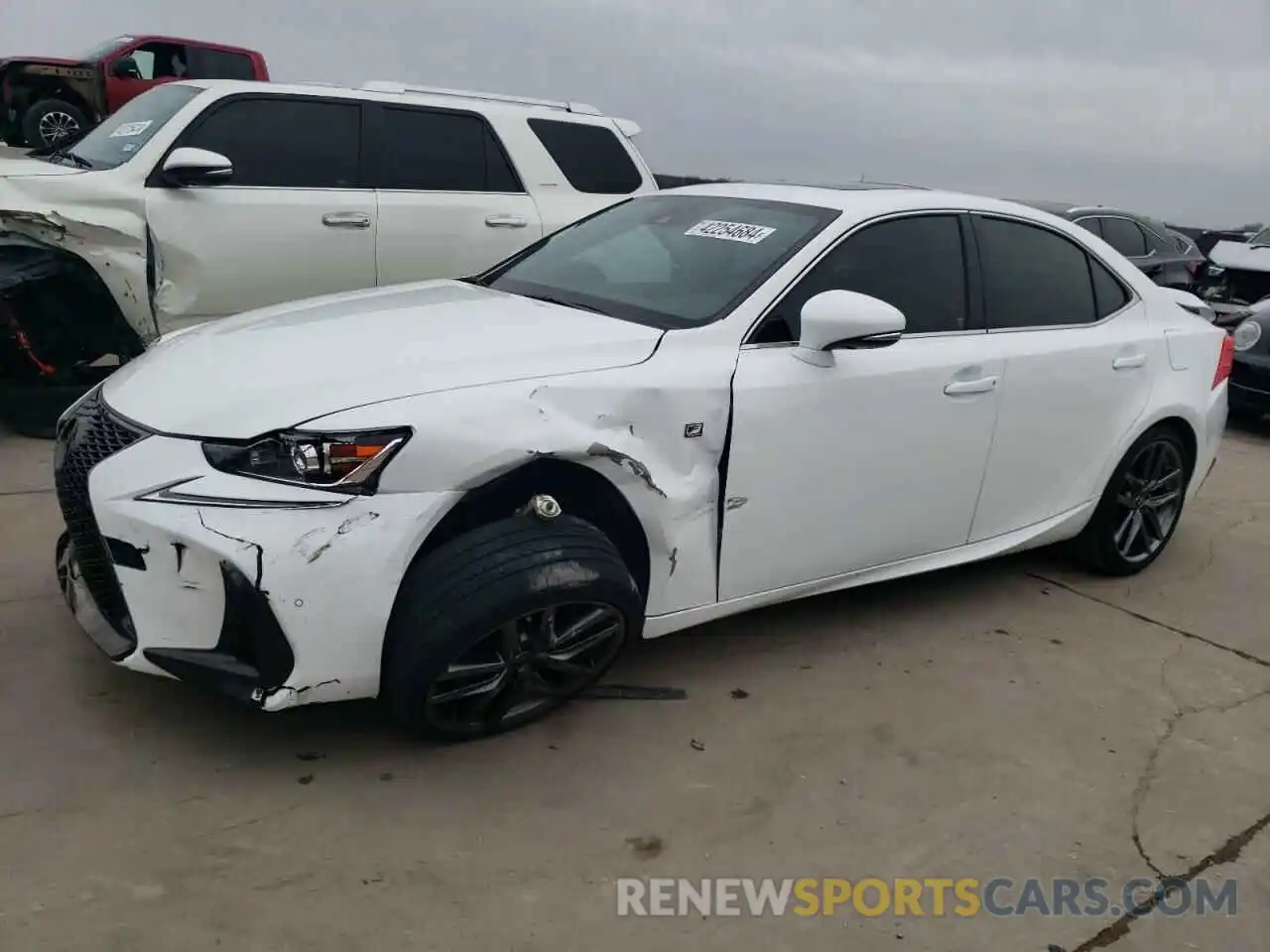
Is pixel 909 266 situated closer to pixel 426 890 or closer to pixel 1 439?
pixel 426 890

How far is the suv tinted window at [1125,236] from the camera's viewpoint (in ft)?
35.2

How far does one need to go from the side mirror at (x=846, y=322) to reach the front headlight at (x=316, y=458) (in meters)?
1.26

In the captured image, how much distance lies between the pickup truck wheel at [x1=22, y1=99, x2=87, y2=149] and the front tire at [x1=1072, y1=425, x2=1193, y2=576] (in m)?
13.5

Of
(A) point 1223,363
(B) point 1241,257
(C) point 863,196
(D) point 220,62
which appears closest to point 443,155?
(C) point 863,196

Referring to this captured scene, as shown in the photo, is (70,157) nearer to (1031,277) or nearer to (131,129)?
(131,129)

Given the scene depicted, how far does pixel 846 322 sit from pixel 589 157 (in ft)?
13.0

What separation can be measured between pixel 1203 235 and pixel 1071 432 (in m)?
15.7

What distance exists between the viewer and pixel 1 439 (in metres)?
5.18

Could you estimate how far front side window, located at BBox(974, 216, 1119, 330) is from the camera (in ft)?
12.4

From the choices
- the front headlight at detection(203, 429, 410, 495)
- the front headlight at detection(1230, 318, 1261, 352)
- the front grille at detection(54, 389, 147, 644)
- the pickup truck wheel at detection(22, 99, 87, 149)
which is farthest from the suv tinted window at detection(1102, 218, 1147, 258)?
the pickup truck wheel at detection(22, 99, 87, 149)

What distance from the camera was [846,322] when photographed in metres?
3.01

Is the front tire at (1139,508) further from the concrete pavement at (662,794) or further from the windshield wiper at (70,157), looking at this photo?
the windshield wiper at (70,157)

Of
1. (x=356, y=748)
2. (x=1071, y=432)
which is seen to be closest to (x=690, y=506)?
(x=356, y=748)

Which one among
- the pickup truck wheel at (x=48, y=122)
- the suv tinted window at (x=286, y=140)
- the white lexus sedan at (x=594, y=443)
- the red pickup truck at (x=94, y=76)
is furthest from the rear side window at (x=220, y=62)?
the white lexus sedan at (x=594, y=443)
